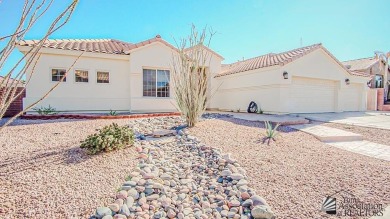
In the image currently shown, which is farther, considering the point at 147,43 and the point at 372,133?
the point at 147,43

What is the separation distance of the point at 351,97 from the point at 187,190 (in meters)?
17.9

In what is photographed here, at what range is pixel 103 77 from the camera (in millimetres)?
12305

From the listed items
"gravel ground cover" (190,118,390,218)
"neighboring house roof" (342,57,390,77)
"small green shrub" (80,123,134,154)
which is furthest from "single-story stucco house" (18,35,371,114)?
"neighboring house roof" (342,57,390,77)


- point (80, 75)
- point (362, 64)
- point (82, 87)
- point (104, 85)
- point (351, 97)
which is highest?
point (362, 64)

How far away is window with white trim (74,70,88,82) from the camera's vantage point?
11719 millimetres

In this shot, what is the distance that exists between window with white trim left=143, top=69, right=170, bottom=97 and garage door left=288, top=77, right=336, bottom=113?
26.0 feet

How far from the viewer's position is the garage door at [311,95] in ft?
41.9

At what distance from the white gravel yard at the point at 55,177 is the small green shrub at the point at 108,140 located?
16 cm

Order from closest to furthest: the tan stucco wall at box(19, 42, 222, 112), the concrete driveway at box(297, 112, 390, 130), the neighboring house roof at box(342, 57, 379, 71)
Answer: the concrete driveway at box(297, 112, 390, 130) < the tan stucco wall at box(19, 42, 222, 112) < the neighboring house roof at box(342, 57, 379, 71)

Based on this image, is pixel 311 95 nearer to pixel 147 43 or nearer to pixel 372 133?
pixel 372 133

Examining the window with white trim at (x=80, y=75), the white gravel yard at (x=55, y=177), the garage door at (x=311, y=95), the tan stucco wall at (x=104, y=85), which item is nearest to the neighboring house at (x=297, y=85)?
the garage door at (x=311, y=95)

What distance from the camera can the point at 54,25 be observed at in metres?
2.00

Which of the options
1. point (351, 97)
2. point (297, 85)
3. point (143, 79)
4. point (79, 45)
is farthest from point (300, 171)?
point (351, 97)

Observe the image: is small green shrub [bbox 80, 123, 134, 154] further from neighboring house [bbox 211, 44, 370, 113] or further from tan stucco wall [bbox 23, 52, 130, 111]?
neighboring house [bbox 211, 44, 370, 113]
